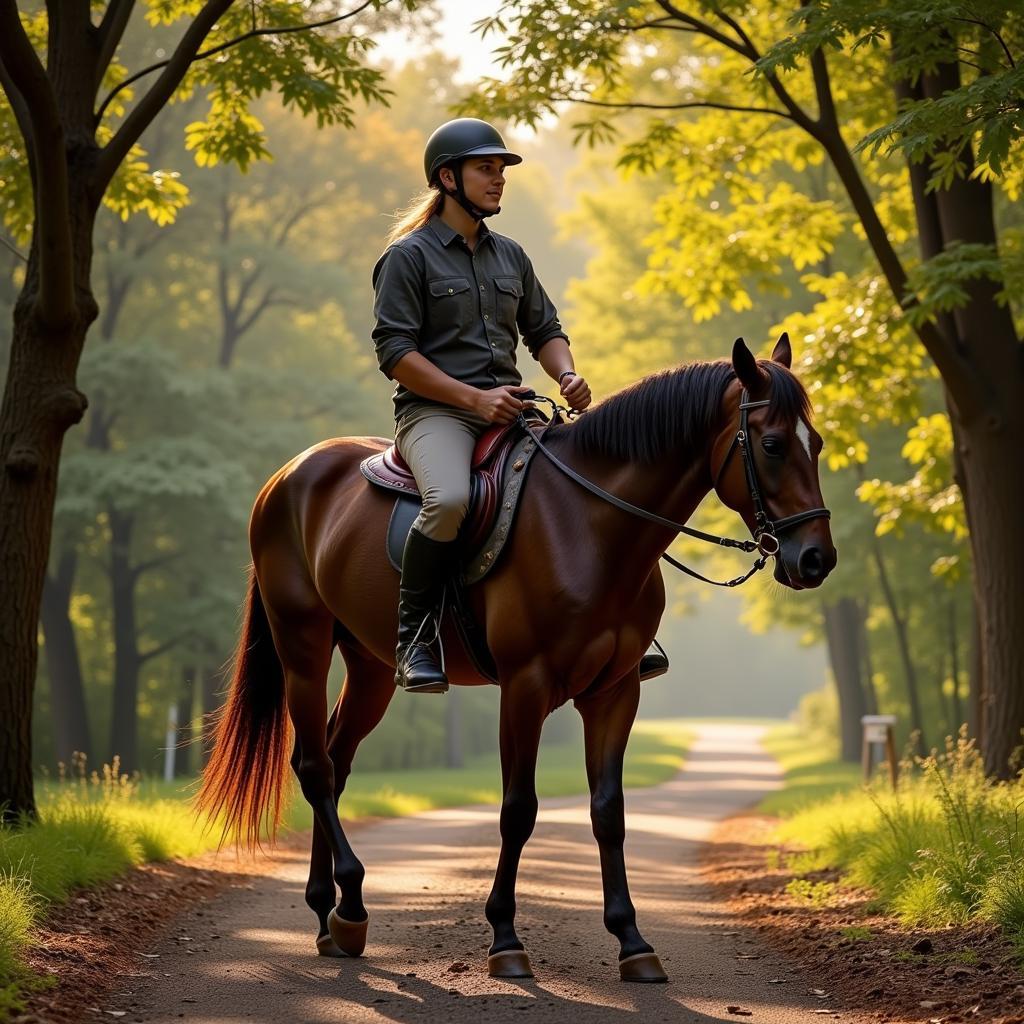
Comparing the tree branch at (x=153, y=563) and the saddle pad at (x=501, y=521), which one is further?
the tree branch at (x=153, y=563)

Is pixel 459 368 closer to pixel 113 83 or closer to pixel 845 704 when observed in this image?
pixel 113 83

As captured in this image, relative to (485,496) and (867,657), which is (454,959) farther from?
(867,657)

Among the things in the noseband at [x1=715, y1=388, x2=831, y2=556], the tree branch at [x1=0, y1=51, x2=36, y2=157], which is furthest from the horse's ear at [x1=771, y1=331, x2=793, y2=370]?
the tree branch at [x1=0, y1=51, x2=36, y2=157]

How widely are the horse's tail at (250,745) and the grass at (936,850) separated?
3378 millimetres

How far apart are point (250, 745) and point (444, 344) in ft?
8.49

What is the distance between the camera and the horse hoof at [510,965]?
5.88m

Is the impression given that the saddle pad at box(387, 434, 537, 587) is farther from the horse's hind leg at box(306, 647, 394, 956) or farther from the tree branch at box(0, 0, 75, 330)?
the tree branch at box(0, 0, 75, 330)

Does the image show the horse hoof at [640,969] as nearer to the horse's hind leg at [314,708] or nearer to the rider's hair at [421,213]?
the horse's hind leg at [314,708]

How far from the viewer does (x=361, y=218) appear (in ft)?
100

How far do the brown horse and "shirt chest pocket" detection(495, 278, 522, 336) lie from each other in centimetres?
69

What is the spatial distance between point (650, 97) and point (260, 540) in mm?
20966

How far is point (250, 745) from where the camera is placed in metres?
A: 7.71

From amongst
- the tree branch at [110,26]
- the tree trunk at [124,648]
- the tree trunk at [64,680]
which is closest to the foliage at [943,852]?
the tree branch at [110,26]

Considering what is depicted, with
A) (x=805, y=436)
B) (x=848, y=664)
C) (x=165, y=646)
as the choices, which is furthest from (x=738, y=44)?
(x=848, y=664)
